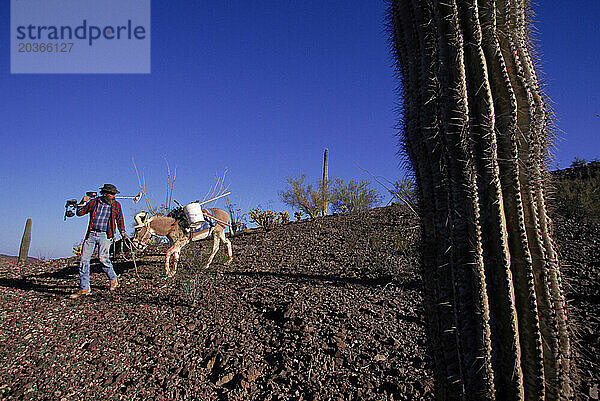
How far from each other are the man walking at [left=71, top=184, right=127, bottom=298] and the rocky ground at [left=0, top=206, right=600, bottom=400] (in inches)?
13.7

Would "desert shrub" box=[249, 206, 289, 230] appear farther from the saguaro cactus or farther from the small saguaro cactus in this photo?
the saguaro cactus

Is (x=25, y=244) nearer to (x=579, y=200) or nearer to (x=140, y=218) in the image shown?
(x=140, y=218)

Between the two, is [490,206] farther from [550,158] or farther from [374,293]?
[374,293]

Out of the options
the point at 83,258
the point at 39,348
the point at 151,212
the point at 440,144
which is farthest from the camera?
the point at 151,212

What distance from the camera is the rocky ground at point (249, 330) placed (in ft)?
11.3

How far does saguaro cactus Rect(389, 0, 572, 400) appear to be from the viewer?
1.69 m

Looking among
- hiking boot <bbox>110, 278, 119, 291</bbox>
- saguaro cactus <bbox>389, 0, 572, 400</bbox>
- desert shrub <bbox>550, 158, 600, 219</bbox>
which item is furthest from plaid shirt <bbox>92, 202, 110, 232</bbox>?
desert shrub <bbox>550, 158, 600, 219</bbox>

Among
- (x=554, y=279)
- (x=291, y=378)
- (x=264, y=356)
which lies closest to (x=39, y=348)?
(x=264, y=356)

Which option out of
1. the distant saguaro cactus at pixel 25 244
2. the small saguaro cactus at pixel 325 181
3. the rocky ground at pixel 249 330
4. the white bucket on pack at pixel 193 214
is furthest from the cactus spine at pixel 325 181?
the distant saguaro cactus at pixel 25 244

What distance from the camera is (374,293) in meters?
5.32

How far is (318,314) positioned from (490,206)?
329cm

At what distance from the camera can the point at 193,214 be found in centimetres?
754

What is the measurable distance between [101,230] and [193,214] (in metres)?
1.69

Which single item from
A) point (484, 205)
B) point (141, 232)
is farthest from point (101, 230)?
point (484, 205)
